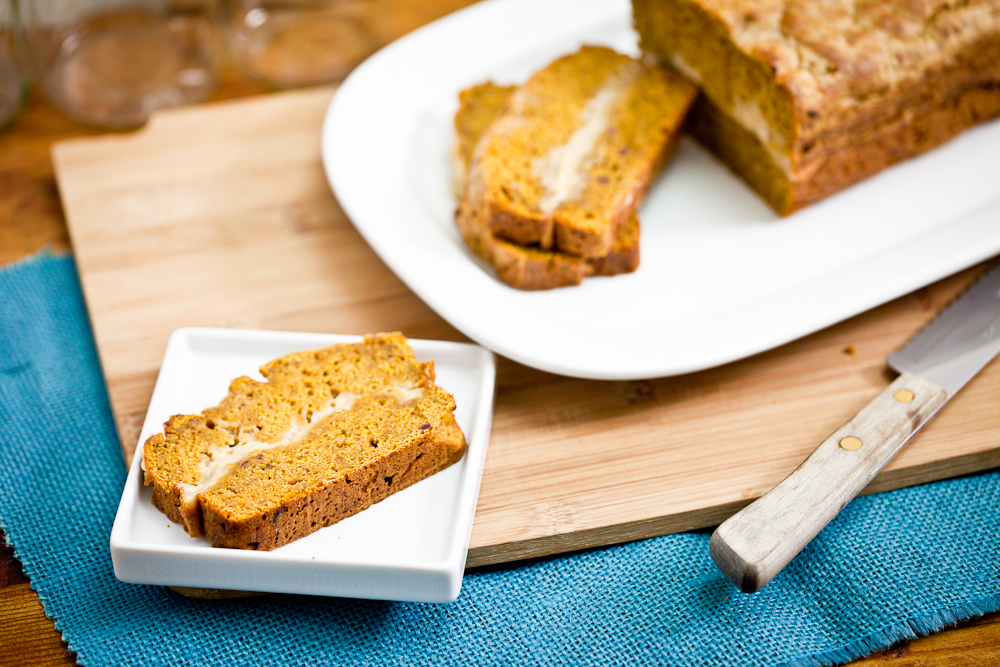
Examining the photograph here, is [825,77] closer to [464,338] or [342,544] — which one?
[464,338]

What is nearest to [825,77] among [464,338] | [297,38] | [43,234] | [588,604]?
[464,338]

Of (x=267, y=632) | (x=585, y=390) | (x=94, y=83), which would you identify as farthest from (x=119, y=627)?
(x=94, y=83)

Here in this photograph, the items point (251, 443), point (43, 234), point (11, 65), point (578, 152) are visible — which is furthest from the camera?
point (11, 65)

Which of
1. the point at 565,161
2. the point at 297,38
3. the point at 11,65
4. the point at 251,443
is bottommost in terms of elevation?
the point at 11,65

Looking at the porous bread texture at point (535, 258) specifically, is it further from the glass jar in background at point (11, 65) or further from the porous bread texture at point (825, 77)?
the glass jar in background at point (11, 65)

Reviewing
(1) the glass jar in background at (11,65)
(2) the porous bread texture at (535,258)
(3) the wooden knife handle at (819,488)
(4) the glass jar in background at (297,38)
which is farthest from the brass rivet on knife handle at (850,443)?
(1) the glass jar in background at (11,65)

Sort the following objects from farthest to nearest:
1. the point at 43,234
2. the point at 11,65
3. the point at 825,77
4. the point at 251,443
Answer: the point at 11,65, the point at 43,234, the point at 825,77, the point at 251,443

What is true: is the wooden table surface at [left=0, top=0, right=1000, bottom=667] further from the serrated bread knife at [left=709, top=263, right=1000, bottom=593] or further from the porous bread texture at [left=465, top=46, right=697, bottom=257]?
the porous bread texture at [left=465, top=46, right=697, bottom=257]

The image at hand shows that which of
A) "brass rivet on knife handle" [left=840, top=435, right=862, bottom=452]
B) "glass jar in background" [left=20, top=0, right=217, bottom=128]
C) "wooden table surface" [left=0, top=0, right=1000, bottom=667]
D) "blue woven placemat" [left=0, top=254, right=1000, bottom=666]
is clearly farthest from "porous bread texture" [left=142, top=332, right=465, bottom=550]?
"glass jar in background" [left=20, top=0, right=217, bottom=128]
